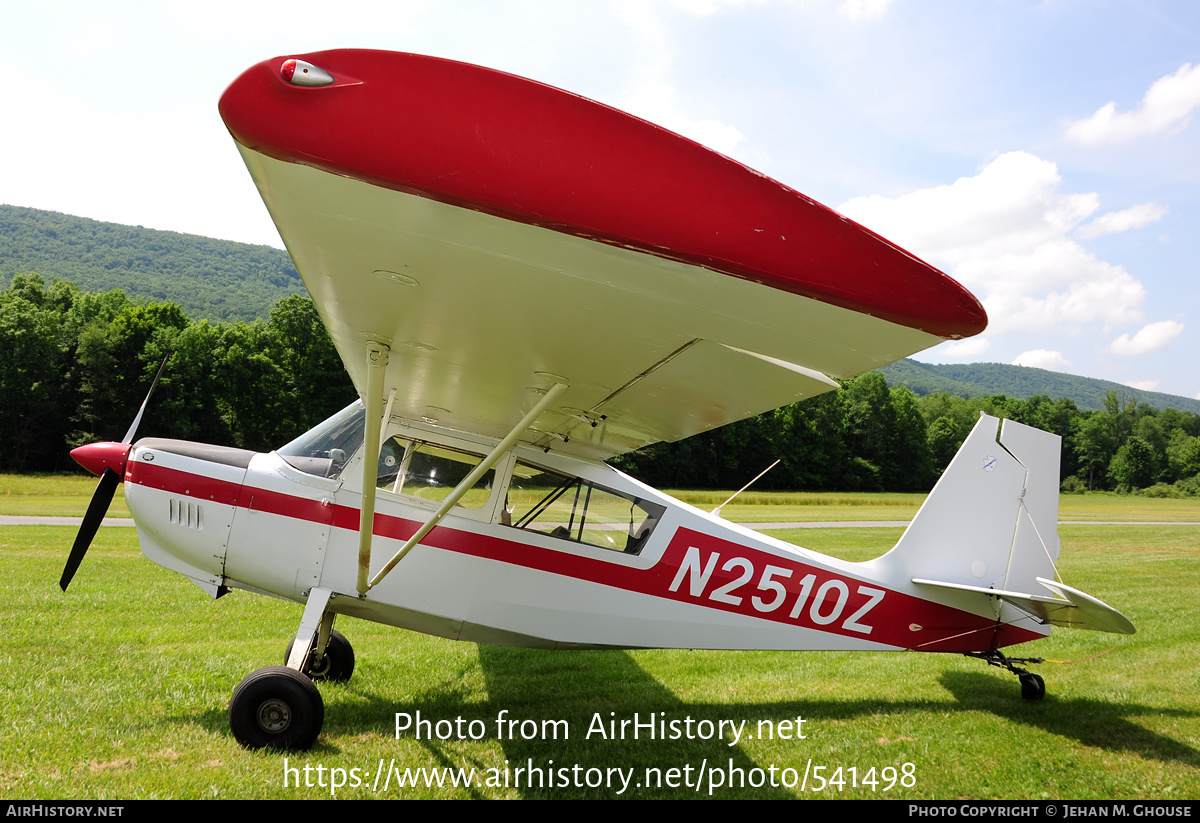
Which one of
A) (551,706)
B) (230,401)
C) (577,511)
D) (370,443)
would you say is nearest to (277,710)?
(370,443)

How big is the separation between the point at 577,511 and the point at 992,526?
3.42 meters

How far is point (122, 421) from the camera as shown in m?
41.3

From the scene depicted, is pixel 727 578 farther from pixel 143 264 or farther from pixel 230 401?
pixel 143 264

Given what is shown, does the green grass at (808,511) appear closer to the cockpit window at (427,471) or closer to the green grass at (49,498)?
the cockpit window at (427,471)

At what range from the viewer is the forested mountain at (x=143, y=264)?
345 feet

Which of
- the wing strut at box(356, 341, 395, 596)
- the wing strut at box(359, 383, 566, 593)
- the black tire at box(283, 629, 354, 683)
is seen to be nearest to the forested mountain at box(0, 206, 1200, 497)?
the black tire at box(283, 629, 354, 683)

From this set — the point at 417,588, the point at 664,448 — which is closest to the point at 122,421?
the point at 664,448

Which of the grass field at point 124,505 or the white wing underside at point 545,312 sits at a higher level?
the white wing underside at point 545,312

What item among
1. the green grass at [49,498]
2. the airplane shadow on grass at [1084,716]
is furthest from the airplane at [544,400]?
the green grass at [49,498]

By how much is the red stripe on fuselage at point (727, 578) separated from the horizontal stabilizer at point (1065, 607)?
0.23m

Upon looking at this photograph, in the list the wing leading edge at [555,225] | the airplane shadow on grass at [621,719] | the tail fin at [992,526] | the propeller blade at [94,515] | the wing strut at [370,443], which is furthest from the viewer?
the tail fin at [992,526]
